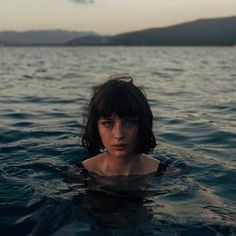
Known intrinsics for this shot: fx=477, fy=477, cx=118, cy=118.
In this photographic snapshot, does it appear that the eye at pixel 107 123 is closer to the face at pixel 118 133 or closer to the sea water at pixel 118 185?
the face at pixel 118 133

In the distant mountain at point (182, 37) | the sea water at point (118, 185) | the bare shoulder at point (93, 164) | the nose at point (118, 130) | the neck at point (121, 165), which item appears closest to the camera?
the sea water at point (118, 185)

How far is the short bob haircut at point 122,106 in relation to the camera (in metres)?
5.13

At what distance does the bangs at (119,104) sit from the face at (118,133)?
6 cm

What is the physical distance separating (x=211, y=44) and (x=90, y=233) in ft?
563

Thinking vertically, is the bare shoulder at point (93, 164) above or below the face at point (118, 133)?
below

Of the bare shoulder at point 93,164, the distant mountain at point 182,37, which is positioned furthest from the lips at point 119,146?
the distant mountain at point 182,37

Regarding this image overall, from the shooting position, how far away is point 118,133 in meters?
5.11

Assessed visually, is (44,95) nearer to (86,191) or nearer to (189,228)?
(86,191)

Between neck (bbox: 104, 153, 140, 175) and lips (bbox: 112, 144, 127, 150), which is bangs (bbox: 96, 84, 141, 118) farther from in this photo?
neck (bbox: 104, 153, 140, 175)

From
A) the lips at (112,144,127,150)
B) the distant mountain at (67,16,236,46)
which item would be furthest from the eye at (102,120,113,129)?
the distant mountain at (67,16,236,46)

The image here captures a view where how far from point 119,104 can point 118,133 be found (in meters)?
0.31

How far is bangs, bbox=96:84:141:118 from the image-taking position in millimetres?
5105

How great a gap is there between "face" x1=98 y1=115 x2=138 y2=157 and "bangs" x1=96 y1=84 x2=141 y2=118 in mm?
61

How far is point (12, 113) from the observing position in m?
12.3
